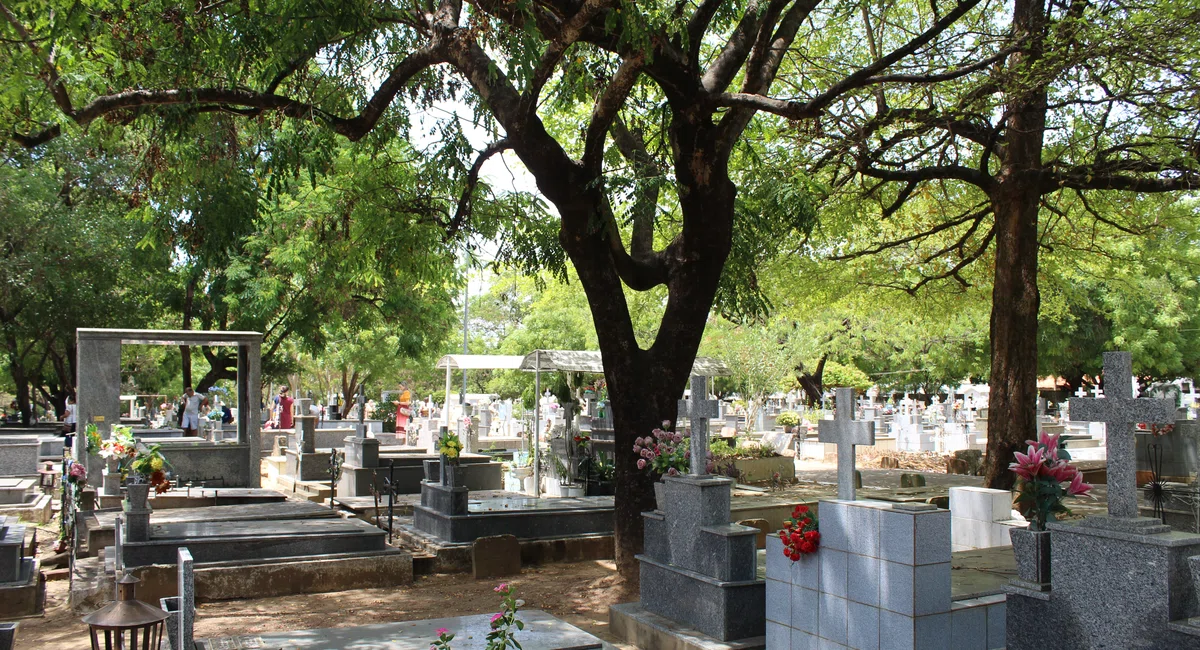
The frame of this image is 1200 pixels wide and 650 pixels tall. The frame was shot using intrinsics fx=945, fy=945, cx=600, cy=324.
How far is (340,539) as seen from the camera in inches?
452

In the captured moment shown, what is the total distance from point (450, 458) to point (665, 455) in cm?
473

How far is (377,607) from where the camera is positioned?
1032 centimetres

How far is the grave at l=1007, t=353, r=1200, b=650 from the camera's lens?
4734 millimetres

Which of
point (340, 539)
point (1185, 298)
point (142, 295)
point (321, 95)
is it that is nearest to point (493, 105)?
point (321, 95)

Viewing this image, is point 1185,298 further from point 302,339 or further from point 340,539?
point 340,539

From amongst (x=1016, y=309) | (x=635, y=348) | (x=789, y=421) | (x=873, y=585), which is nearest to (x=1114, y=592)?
(x=873, y=585)

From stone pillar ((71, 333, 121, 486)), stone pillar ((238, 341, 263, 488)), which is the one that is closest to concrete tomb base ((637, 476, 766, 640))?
stone pillar ((238, 341, 263, 488))

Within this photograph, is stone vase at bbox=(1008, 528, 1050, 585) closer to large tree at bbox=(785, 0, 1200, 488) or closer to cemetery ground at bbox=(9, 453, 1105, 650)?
cemetery ground at bbox=(9, 453, 1105, 650)

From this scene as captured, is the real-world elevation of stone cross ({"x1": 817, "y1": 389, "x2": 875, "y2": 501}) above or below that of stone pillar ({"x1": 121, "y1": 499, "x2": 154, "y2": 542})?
above

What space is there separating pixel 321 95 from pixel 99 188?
15031 millimetres

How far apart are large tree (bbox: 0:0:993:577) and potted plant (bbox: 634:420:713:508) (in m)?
0.80

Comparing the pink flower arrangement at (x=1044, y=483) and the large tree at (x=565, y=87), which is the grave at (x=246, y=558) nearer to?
the large tree at (x=565, y=87)

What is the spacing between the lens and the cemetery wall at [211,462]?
16.4 m

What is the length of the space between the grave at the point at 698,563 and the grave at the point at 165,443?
1041 cm
